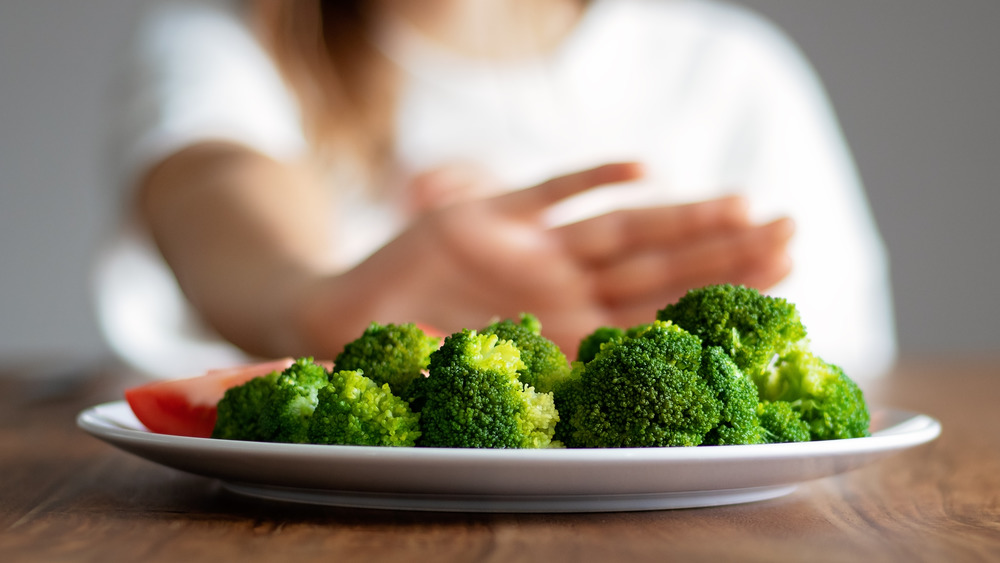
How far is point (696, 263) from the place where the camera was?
1.38 meters

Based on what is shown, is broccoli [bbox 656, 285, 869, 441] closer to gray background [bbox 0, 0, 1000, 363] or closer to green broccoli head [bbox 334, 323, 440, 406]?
green broccoli head [bbox 334, 323, 440, 406]

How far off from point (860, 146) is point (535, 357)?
4.87 meters

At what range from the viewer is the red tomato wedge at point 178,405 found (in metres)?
0.85

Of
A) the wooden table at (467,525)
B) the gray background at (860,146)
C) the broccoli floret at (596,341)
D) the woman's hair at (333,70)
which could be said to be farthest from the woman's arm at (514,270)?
the gray background at (860,146)

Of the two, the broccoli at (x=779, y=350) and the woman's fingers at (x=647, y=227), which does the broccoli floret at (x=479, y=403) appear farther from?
the woman's fingers at (x=647, y=227)

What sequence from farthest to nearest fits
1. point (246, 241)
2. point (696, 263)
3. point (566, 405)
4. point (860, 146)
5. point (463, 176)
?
1. point (860, 146)
2. point (463, 176)
3. point (246, 241)
4. point (696, 263)
5. point (566, 405)

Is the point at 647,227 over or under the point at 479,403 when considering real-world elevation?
over

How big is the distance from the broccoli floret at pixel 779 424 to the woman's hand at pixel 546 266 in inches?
21.7

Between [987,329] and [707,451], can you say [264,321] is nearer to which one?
[707,451]

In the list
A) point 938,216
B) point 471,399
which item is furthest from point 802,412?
point 938,216

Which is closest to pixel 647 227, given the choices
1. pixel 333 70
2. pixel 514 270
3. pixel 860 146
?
pixel 514 270

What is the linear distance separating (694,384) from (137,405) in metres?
0.51

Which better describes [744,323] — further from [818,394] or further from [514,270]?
[514,270]

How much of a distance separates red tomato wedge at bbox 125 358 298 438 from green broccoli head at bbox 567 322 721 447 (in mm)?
357
